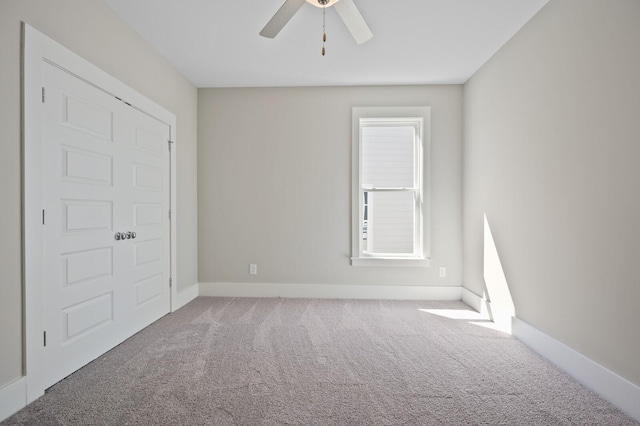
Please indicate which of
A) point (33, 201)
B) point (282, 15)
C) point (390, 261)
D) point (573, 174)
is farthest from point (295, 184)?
point (573, 174)

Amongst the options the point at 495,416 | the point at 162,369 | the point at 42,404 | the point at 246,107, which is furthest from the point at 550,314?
the point at 246,107

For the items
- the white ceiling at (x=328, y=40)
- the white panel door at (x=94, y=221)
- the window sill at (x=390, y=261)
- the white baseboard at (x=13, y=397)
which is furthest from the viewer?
the window sill at (x=390, y=261)

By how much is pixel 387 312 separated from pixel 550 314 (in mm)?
1534

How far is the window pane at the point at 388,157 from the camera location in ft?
13.5

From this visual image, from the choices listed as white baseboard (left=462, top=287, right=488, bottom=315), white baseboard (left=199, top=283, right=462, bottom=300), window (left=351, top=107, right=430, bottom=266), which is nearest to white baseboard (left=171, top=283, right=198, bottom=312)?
white baseboard (left=199, top=283, right=462, bottom=300)

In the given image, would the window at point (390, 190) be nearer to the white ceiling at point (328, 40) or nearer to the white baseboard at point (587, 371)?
the white ceiling at point (328, 40)

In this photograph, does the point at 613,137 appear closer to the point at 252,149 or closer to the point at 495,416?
the point at 495,416

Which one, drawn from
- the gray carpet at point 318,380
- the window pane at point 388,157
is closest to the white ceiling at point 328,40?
the window pane at point 388,157

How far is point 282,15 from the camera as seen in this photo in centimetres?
214

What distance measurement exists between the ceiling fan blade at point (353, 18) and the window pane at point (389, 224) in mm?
2105

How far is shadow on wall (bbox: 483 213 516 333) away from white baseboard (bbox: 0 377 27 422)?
11.8 feet

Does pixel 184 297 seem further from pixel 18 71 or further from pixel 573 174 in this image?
pixel 573 174

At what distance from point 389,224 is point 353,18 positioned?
2.54 m

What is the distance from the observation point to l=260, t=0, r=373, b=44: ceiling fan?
2057mm
